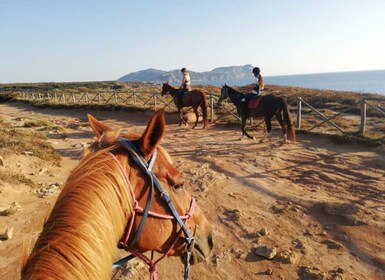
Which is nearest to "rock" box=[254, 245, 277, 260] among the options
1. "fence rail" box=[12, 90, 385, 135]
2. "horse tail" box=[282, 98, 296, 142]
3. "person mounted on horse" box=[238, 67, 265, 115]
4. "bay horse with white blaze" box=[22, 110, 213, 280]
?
"bay horse with white blaze" box=[22, 110, 213, 280]

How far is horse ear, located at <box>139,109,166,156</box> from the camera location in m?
1.80

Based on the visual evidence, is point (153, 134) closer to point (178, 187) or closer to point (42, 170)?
point (178, 187)

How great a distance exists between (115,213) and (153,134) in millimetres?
506

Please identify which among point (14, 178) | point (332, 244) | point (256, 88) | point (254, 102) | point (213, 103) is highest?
point (256, 88)

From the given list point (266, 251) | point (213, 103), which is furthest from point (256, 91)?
point (213, 103)

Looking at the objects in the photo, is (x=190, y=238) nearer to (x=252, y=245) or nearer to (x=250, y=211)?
(x=252, y=245)

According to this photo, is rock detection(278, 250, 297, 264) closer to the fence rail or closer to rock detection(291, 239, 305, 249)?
rock detection(291, 239, 305, 249)

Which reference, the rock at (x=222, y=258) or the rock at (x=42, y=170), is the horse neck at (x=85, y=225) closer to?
the rock at (x=222, y=258)

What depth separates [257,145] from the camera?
37.1 feet

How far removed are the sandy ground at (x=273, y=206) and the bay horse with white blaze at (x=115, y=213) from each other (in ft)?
0.76

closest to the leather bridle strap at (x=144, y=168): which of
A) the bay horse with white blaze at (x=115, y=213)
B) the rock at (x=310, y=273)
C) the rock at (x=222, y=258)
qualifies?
the bay horse with white blaze at (x=115, y=213)

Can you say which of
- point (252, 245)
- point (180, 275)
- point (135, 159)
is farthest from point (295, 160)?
point (135, 159)

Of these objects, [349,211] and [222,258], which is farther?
[349,211]

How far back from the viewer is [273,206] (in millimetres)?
6371
